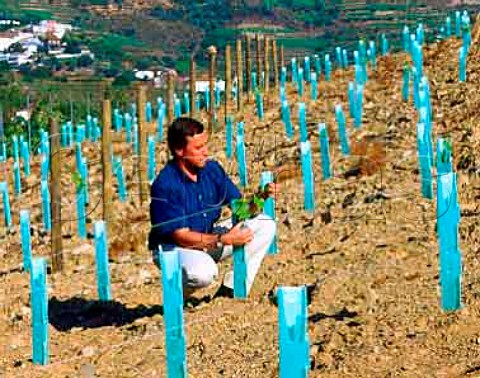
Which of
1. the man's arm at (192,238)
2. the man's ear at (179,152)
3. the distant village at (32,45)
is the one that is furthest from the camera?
the distant village at (32,45)

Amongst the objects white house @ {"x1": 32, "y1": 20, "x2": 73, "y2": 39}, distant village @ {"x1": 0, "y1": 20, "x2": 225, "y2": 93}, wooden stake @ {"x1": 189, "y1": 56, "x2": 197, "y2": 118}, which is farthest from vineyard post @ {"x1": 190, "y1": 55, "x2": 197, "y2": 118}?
white house @ {"x1": 32, "y1": 20, "x2": 73, "y2": 39}

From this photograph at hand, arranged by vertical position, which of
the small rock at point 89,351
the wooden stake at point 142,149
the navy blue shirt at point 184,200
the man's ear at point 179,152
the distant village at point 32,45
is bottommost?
the distant village at point 32,45

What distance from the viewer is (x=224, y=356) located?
19.7ft

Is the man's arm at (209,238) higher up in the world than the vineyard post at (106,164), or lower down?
higher up

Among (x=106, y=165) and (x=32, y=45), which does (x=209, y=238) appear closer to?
(x=106, y=165)

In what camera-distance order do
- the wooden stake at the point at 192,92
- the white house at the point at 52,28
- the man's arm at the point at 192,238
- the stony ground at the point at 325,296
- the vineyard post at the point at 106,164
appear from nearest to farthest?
the stony ground at the point at 325,296 < the man's arm at the point at 192,238 < the vineyard post at the point at 106,164 < the wooden stake at the point at 192,92 < the white house at the point at 52,28

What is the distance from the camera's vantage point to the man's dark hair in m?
6.54

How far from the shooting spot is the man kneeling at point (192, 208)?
21.5ft

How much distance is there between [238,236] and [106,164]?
6.47 meters

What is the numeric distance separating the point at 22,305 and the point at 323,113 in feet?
36.2

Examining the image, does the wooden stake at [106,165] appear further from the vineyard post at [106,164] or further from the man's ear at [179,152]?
the man's ear at [179,152]

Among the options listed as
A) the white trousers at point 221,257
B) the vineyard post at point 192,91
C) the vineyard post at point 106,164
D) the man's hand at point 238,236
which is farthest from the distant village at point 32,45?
the man's hand at point 238,236

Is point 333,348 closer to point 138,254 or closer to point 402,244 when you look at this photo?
point 402,244

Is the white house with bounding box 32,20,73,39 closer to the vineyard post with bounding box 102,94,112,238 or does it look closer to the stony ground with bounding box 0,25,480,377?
the vineyard post with bounding box 102,94,112,238
